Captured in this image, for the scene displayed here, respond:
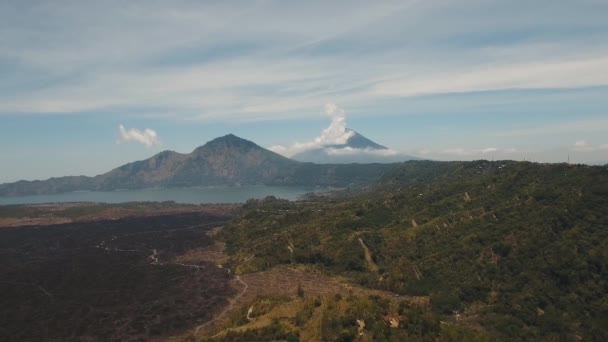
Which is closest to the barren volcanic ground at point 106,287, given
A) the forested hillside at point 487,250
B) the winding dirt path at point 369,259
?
the forested hillside at point 487,250

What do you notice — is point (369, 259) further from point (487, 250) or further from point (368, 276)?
point (487, 250)

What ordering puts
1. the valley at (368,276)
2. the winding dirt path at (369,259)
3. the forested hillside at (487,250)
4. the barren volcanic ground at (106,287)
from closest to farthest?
the valley at (368,276) → the forested hillside at (487,250) → the barren volcanic ground at (106,287) → the winding dirt path at (369,259)

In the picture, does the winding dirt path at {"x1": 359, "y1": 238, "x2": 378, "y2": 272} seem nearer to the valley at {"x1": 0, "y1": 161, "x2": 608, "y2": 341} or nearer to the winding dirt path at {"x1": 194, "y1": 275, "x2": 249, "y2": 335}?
the valley at {"x1": 0, "y1": 161, "x2": 608, "y2": 341}

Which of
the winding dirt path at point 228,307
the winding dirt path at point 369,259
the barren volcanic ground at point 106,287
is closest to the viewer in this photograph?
the winding dirt path at point 228,307

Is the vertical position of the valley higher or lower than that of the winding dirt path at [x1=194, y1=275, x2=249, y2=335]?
higher

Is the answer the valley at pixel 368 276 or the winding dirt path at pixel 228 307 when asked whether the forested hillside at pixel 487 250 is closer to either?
the valley at pixel 368 276

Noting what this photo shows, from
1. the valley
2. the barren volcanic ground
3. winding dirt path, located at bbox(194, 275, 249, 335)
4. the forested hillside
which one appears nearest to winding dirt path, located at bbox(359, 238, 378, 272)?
the forested hillside

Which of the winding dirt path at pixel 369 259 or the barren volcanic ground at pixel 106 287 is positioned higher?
the winding dirt path at pixel 369 259

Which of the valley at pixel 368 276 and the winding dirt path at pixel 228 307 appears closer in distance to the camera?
the valley at pixel 368 276

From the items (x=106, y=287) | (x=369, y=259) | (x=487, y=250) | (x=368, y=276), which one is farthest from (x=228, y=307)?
(x=487, y=250)
